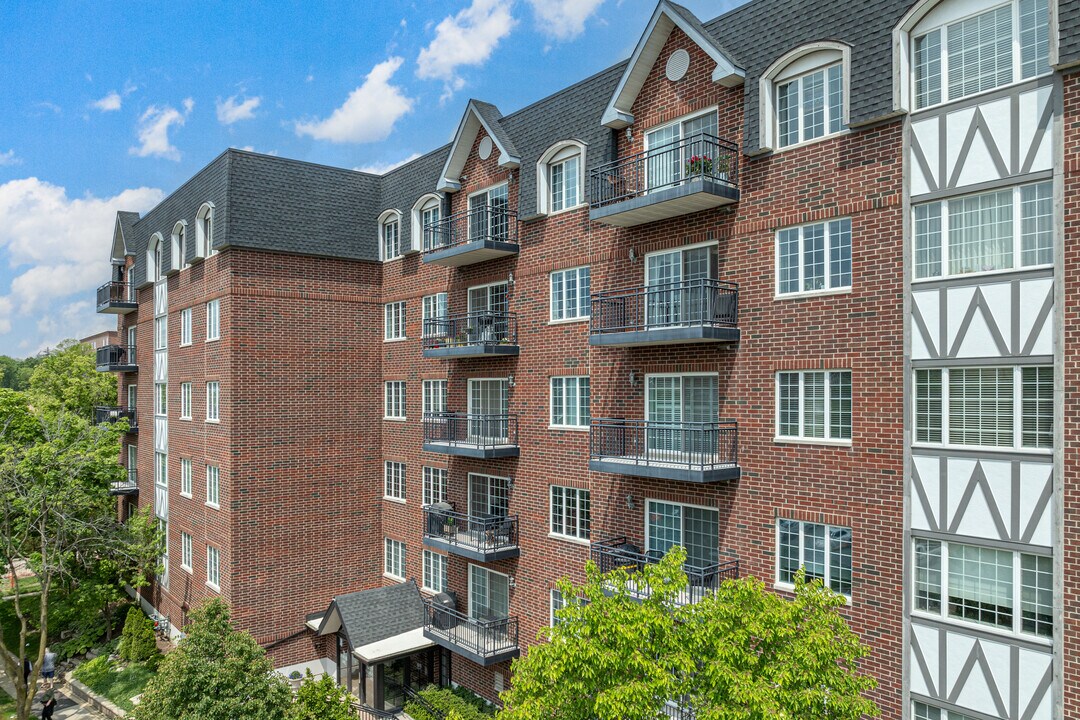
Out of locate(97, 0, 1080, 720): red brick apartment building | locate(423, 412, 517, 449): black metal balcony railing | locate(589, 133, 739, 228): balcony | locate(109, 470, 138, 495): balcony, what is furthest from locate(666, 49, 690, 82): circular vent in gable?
locate(109, 470, 138, 495): balcony

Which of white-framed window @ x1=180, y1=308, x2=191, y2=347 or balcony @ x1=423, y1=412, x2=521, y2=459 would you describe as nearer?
balcony @ x1=423, y1=412, x2=521, y2=459

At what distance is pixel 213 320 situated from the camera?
24859 millimetres

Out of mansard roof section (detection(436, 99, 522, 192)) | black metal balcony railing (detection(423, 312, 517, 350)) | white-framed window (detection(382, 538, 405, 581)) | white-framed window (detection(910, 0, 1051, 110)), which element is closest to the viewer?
→ white-framed window (detection(910, 0, 1051, 110))

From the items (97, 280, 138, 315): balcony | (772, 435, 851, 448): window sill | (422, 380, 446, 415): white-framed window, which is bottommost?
(772, 435, 851, 448): window sill

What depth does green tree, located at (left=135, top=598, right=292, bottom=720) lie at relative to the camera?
15469 mm

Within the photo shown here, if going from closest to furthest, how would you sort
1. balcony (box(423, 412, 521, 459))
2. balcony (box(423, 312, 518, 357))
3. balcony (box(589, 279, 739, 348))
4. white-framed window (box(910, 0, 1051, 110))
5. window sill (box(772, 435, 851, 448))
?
white-framed window (box(910, 0, 1051, 110)) → window sill (box(772, 435, 851, 448)) → balcony (box(589, 279, 739, 348)) → balcony (box(423, 412, 521, 459)) → balcony (box(423, 312, 518, 357))

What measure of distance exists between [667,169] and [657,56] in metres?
2.79

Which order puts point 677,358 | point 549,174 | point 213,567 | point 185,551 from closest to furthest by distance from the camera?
1. point 677,358
2. point 549,174
3. point 213,567
4. point 185,551

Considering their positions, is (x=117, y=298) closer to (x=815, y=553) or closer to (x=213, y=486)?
(x=213, y=486)

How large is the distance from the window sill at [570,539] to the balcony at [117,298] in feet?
88.9

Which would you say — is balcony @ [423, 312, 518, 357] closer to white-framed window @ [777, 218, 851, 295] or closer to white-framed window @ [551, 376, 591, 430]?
white-framed window @ [551, 376, 591, 430]

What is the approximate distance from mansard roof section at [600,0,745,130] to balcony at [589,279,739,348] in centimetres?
440

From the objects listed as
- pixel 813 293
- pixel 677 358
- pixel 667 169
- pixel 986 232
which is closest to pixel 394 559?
pixel 677 358

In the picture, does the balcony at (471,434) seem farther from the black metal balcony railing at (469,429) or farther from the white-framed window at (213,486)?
the white-framed window at (213,486)
